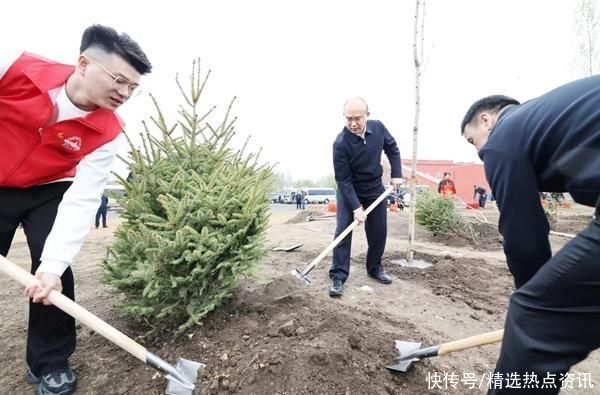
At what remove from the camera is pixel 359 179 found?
4129 millimetres

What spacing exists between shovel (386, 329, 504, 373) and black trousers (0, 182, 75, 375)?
189 centimetres

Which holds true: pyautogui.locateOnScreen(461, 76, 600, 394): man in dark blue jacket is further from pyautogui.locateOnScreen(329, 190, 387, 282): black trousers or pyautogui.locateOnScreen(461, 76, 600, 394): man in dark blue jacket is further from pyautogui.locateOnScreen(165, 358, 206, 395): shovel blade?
pyautogui.locateOnScreen(329, 190, 387, 282): black trousers

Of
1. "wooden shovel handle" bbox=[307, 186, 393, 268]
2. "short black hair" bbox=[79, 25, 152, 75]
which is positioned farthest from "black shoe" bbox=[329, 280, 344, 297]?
"short black hair" bbox=[79, 25, 152, 75]

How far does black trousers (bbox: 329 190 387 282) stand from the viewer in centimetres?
391

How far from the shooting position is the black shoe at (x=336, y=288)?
11.9 ft

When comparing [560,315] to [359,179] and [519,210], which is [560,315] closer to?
[519,210]

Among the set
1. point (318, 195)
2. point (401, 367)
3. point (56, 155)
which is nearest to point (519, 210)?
point (401, 367)

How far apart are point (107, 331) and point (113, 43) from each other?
4.79ft

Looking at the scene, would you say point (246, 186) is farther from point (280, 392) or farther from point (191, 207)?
point (280, 392)

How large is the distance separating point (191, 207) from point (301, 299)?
1205 millimetres

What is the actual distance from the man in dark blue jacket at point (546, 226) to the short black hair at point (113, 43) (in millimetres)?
1778

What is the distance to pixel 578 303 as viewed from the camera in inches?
50.1

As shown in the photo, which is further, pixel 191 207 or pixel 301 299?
pixel 301 299

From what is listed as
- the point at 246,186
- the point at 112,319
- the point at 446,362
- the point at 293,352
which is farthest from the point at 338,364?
the point at 112,319
